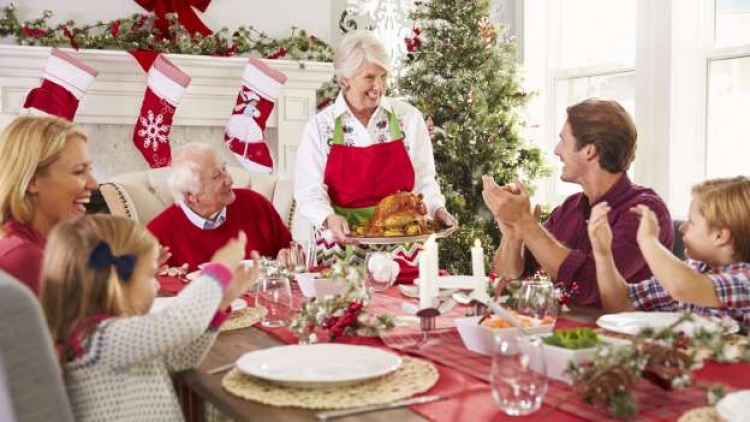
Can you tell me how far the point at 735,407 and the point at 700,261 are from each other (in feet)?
2.82

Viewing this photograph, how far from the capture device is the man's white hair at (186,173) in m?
3.00

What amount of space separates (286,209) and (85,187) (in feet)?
5.94

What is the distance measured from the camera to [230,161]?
499 centimetres

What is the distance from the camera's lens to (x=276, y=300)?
6.35 ft

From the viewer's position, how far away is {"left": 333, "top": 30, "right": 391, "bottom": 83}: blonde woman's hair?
10.1 ft

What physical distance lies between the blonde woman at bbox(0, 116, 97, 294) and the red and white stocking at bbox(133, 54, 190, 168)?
265cm

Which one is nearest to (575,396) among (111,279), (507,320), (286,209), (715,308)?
(507,320)

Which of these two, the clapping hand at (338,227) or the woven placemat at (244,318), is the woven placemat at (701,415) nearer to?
the woven placemat at (244,318)

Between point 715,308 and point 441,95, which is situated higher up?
point 441,95

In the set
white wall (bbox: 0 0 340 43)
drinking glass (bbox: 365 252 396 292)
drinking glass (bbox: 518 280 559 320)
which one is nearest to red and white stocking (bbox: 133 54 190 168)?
white wall (bbox: 0 0 340 43)

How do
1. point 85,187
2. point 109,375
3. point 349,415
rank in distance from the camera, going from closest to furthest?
point 349,415 → point 109,375 → point 85,187

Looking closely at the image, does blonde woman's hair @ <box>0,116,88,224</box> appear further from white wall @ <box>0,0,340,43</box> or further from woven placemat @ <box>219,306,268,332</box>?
white wall @ <box>0,0,340,43</box>

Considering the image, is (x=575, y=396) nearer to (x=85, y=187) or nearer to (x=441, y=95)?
(x=85, y=187)

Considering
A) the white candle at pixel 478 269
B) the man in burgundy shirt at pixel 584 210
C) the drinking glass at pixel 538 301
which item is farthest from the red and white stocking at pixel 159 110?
the drinking glass at pixel 538 301
